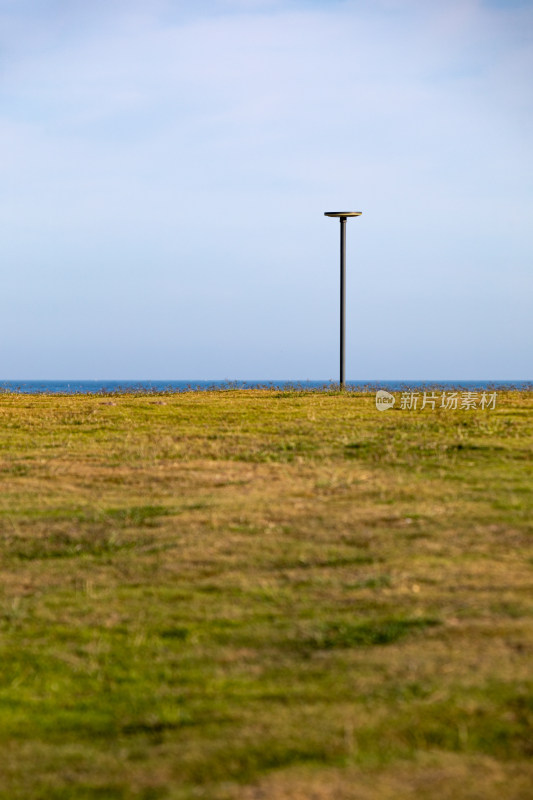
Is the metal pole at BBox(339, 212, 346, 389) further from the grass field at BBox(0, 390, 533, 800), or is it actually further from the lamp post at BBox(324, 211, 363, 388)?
the grass field at BBox(0, 390, 533, 800)

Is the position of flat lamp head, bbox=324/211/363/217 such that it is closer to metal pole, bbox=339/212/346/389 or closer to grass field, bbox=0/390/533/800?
metal pole, bbox=339/212/346/389

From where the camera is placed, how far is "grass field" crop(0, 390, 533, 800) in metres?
4.46

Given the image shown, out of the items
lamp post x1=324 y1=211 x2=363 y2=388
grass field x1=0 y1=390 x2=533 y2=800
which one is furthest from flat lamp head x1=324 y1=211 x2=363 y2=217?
grass field x1=0 y1=390 x2=533 y2=800

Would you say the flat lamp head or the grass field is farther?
the flat lamp head

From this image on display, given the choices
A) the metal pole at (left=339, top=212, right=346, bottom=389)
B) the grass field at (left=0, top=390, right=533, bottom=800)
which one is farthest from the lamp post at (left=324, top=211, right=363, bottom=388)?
the grass field at (left=0, top=390, right=533, bottom=800)

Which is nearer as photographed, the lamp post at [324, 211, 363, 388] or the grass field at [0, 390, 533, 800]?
the grass field at [0, 390, 533, 800]

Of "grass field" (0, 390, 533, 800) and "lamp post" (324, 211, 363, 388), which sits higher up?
"lamp post" (324, 211, 363, 388)

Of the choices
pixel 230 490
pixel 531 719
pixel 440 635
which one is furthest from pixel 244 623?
pixel 230 490

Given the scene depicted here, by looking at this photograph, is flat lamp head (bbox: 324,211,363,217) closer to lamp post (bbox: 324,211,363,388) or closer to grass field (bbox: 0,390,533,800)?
lamp post (bbox: 324,211,363,388)

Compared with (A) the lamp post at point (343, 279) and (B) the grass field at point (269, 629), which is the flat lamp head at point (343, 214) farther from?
(B) the grass field at point (269, 629)

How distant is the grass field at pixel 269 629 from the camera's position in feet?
14.6

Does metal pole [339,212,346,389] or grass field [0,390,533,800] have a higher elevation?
metal pole [339,212,346,389]

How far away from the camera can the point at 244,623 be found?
6.57 m

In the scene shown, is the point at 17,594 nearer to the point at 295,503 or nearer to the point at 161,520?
the point at 161,520
